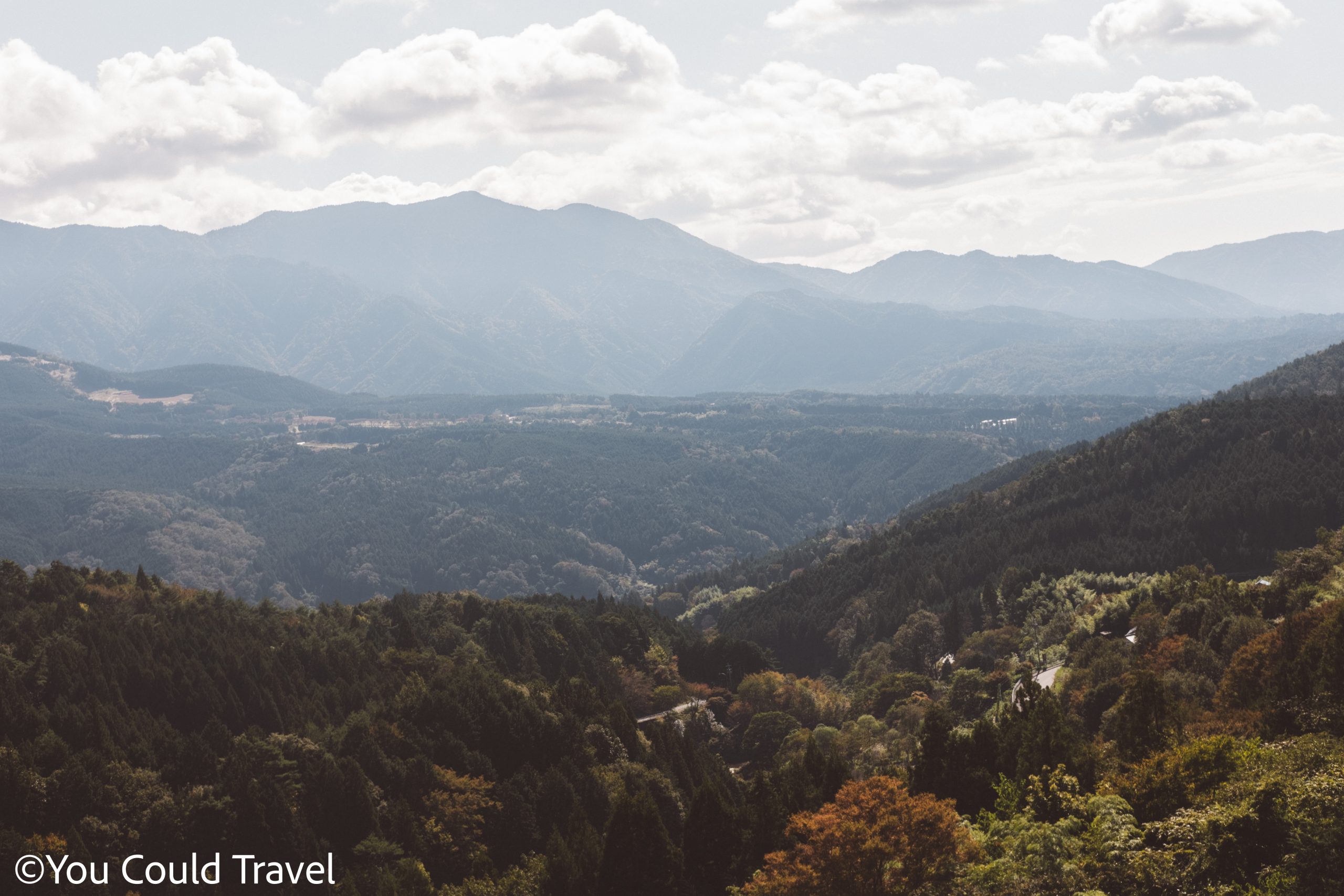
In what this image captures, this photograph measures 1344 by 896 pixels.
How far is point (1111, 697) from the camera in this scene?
10862 centimetres

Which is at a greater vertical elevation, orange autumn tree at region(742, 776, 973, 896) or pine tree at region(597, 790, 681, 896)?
orange autumn tree at region(742, 776, 973, 896)

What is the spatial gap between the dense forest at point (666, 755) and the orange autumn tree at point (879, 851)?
149mm

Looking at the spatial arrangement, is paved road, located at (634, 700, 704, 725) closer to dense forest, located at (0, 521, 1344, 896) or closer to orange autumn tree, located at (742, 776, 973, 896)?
dense forest, located at (0, 521, 1344, 896)

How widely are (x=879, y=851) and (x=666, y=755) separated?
214ft

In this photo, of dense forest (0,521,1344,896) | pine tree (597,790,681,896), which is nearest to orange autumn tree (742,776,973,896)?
dense forest (0,521,1344,896)

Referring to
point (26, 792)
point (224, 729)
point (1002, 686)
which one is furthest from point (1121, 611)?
point (26, 792)

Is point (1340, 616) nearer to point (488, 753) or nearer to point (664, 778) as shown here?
point (664, 778)

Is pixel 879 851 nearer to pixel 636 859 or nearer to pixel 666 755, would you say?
pixel 636 859

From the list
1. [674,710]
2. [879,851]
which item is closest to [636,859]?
[879,851]

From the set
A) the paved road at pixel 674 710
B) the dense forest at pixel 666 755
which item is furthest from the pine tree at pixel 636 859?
the paved road at pixel 674 710

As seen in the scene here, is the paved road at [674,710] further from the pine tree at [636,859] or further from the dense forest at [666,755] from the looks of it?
the pine tree at [636,859]

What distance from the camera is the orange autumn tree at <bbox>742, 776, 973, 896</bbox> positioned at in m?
59.9

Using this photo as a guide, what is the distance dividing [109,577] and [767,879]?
125 m

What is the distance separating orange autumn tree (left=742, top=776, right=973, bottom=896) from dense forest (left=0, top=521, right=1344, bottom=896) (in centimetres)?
15
